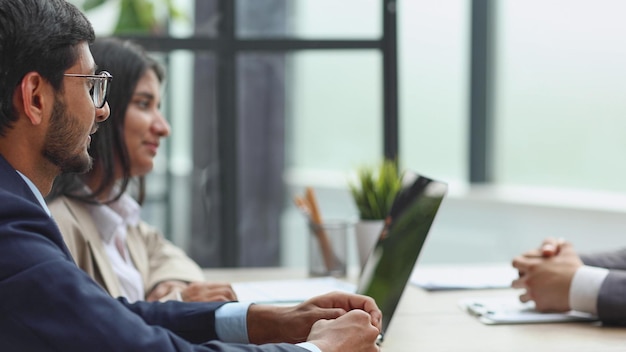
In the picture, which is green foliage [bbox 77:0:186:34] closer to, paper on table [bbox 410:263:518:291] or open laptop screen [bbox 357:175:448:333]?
paper on table [bbox 410:263:518:291]

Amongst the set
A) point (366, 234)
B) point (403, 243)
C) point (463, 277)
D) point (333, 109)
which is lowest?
point (463, 277)

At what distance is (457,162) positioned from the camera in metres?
5.02

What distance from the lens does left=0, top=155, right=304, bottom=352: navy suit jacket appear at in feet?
4.03

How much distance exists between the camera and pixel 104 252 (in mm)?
2213

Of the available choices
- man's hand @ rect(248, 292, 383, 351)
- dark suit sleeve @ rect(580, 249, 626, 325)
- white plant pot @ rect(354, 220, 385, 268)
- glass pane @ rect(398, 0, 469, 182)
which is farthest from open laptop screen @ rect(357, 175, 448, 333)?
glass pane @ rect(398, 0, 469, 182)

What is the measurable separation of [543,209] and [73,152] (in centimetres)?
332

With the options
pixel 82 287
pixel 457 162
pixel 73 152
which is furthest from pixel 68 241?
pixel 457 162

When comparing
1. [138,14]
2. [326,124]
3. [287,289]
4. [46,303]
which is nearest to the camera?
[46,303]

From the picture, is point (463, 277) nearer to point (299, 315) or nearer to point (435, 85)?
point (299, 315)

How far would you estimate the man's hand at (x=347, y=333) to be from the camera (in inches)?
59.2

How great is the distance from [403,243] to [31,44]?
0.85 m

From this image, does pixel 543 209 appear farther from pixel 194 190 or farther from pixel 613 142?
pixel 194 190

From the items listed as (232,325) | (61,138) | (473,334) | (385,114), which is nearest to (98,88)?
(61,138)

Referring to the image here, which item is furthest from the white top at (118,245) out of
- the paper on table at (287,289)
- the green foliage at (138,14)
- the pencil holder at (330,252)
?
the green foliage at (138,14)
